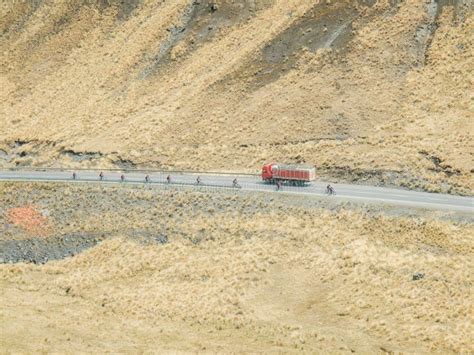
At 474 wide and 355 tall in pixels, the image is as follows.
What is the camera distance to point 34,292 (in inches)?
1694

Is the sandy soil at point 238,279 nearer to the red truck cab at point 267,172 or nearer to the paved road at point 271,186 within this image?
the paved road at point 271,186

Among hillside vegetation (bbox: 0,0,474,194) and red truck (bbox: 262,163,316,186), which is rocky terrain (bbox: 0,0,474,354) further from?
red truck (bbox: 262,163,316,186)

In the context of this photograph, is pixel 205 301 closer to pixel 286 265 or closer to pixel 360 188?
pixel 286 265

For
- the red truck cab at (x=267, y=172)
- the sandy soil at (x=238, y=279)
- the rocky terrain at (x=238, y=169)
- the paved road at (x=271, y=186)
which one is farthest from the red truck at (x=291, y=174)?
the rocky terrain at (x=238, y=169)

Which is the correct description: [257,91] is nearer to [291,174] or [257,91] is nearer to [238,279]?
[291,174]

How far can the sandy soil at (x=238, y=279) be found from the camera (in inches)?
1316

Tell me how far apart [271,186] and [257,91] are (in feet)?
69.6

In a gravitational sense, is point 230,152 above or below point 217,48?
below

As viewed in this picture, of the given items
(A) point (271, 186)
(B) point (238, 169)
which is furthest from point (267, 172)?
(B) point (238, 169)

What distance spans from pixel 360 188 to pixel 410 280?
15.1m

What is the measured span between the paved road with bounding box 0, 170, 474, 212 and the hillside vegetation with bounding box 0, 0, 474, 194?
6.42 ft

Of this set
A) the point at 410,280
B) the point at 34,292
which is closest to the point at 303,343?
the point at 410,280

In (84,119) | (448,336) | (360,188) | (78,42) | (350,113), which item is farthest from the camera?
(78,42)

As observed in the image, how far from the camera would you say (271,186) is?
54625 mm
